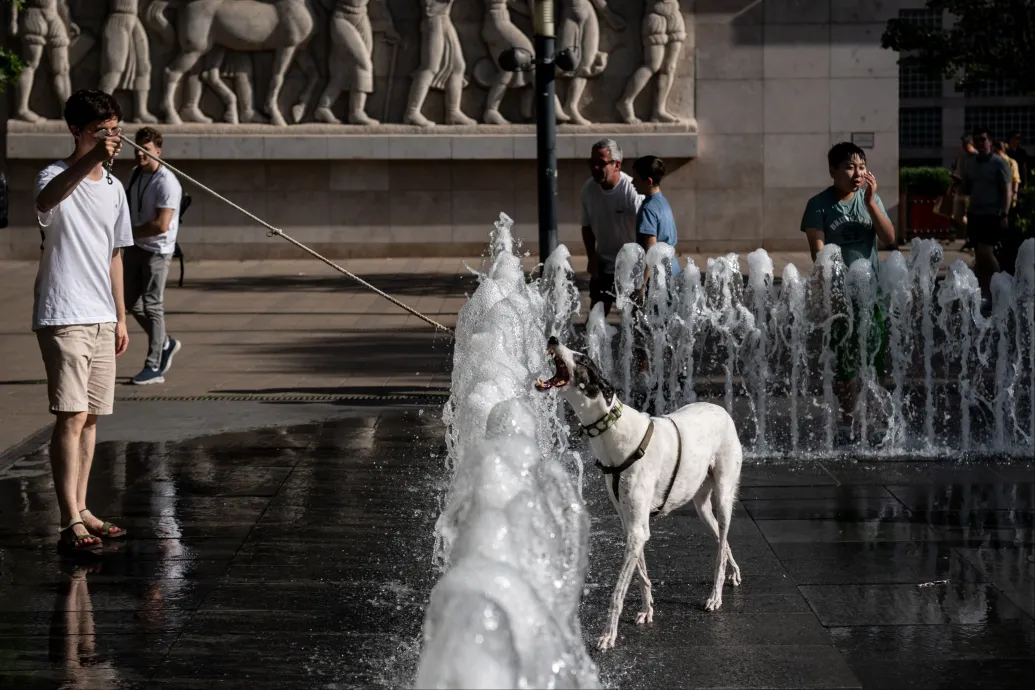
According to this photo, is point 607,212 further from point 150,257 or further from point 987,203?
point 987,203

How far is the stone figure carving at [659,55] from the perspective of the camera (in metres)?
23.2

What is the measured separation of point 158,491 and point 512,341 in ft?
6.62

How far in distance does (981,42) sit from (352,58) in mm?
9320

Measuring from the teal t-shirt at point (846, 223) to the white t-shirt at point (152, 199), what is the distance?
4925 mm

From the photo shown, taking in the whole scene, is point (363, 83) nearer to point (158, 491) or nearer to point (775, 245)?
point (775, 245)

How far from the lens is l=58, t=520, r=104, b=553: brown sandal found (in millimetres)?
6738

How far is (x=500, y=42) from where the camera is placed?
23.1 metres

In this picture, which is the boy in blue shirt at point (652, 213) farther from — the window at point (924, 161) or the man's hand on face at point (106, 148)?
the window at point (924, 161)

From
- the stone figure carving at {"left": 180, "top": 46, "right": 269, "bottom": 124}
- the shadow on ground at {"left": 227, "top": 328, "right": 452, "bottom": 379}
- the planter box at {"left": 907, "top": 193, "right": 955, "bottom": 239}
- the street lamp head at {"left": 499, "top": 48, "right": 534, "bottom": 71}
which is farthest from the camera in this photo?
the planter box at {"left": 907, "top": 193, "right": 955, "bottom": 239}

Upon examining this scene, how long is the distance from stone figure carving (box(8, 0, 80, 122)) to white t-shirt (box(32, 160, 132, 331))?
56.0ft

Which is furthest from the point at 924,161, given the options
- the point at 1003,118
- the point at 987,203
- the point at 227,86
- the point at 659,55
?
the point at 987,203

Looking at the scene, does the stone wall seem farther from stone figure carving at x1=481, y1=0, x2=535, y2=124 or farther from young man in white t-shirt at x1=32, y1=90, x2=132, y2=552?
young man in white t-shirt at x1=32, y1=90, x2=132, y2=552

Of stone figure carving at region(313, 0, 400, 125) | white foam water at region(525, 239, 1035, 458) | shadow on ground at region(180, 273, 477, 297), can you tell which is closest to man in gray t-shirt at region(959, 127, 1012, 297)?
white foam water at region(525, 239, 1035, 458)

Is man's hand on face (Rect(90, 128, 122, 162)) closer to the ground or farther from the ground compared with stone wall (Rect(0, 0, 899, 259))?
closer to the ground
